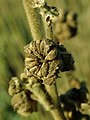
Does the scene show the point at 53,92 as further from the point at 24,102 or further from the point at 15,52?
the point at 15,52

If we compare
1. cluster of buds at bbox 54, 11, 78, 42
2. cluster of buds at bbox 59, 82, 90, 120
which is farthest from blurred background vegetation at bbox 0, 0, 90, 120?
cluster of buds at bbox 59, 82, 90, 120

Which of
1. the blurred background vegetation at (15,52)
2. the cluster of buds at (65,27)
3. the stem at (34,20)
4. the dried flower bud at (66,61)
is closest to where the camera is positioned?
the stem at (34,20)

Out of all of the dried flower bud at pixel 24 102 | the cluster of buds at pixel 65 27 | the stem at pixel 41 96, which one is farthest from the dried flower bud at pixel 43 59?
the cluster of buds at pixel 65 27

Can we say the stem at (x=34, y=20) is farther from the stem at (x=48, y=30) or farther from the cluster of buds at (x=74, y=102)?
the cluster of buds at (x=74, y=102)

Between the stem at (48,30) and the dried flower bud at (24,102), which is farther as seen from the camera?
the dried flower bud at (24,102)

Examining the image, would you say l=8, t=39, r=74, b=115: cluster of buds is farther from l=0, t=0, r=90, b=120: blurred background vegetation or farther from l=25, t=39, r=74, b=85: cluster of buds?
l=0, t=0, r=90, b=120: blurred background vegetation

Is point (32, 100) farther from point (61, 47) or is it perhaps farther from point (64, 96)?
point (61, 47)
